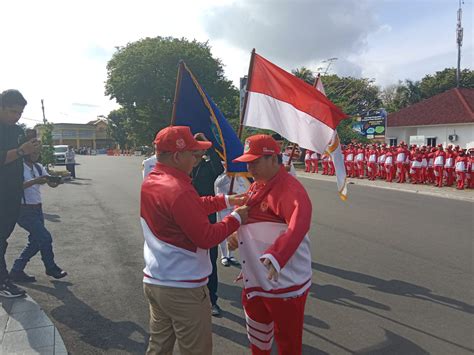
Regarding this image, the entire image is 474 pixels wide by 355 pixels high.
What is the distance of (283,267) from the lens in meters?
2.51

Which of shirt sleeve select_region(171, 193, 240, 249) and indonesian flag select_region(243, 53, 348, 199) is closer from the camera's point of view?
shirt sleeve select_region(171, 193, 240, 249)

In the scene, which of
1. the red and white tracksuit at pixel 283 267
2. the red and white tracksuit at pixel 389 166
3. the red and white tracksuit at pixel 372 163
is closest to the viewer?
the red and white tracksuit at pixel 283 267

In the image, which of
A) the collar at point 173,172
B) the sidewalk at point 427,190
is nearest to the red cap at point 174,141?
the collar at point 173,172

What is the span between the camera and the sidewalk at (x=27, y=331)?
338 cm

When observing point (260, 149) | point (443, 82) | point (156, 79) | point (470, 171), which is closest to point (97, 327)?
point (260, 149)

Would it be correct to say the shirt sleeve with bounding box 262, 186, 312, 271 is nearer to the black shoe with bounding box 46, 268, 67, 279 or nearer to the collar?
the collar

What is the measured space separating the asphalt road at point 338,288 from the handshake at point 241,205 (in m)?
1.47

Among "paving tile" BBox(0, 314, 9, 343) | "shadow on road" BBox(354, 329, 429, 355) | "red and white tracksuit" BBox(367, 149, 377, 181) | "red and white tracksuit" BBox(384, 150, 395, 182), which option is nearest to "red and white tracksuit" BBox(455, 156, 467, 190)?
"red and white tracksuit" BBox(384, 150, 395, 182)

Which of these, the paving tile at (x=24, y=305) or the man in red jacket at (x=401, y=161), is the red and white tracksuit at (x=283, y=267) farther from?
the man in red jacket at (x=401, y=161)

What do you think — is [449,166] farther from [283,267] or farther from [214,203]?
[283,267]

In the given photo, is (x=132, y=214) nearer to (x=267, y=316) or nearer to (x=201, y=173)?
(x=201, y=173)

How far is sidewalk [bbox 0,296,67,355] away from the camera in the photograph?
3.38 m

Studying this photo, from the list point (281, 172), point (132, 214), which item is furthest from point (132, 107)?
point (281, 172)

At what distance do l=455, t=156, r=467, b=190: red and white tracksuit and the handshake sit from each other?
15020mm
